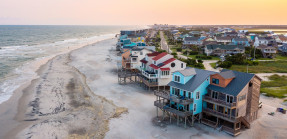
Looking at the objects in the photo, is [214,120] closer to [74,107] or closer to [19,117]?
[74,107]

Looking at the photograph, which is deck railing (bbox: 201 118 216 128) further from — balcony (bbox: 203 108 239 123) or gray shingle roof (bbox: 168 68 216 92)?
gray shingle roof (bbox: 168 68 216 92)

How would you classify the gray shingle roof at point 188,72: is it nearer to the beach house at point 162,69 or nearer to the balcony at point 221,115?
the balcony at point 221,115

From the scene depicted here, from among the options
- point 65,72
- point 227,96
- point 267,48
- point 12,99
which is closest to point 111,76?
point 65,72

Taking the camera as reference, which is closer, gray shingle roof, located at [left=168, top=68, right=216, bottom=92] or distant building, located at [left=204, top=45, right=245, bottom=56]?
gray shingle roof, located at [left=168, top=68, right=216, bottom=92]

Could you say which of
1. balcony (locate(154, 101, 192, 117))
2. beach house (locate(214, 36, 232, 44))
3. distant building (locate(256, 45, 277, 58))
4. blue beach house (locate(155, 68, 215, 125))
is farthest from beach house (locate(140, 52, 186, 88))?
beach house (locate(214, 36, 232, 44))

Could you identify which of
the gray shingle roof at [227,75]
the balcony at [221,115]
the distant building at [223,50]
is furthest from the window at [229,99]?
the distant building at [223,50]

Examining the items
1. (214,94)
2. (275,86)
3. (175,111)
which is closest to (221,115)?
(214,94)
